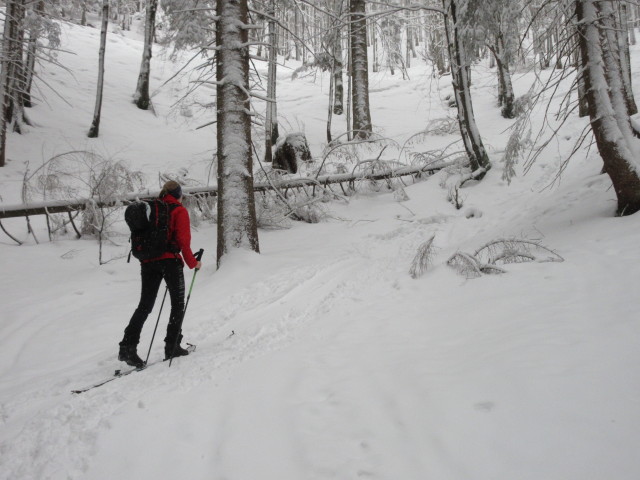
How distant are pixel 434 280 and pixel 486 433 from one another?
10.7 ft

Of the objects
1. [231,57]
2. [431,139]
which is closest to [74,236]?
[231,57]

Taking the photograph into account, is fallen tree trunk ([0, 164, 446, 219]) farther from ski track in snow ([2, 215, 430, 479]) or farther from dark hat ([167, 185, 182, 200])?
dark hat ([167, 185, 182, 200])

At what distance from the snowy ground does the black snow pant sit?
0.39 metres

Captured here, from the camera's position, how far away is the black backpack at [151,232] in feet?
14.2

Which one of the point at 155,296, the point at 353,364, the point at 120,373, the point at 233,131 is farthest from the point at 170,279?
the point at 233,131

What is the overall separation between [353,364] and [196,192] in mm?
7711

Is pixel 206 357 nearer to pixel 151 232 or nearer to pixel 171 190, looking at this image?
pixel 151 232

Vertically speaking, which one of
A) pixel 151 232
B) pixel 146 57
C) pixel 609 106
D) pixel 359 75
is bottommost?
pixel 151 232

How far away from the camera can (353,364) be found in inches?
141

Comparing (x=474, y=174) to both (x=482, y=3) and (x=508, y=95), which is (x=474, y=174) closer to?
(x=482, y=3)

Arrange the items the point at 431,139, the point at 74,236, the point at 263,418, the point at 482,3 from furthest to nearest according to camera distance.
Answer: the point at 431,139, the point at 74,236, the point at 482,3, the point at 263,418

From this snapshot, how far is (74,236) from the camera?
948cm

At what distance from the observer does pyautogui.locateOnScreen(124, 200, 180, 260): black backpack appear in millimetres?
4340

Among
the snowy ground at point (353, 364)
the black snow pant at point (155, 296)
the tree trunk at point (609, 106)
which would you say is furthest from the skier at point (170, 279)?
the tree trunk at point (609, 106)
